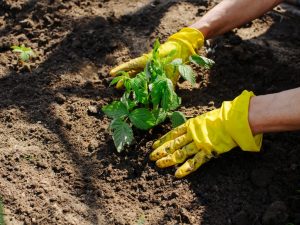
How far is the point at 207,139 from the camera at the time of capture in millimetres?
2338

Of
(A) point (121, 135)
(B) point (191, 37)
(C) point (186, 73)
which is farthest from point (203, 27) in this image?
(A) point (121, 135)

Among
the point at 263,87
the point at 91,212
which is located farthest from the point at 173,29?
the point at 91,212

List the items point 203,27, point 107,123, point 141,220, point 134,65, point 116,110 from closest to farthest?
point 141,220 < point 116,110 < point 107,123 < point 134,65 < point 203,27

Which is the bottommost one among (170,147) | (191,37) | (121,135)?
(170,147)

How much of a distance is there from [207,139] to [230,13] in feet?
3.17

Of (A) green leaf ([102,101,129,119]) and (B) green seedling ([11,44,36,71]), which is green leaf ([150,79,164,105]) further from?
(B) green seedling ([11,44,36,71])

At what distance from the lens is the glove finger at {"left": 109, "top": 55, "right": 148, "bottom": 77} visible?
2.75 metres

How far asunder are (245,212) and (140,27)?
1.61m

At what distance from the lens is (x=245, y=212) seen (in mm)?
2184

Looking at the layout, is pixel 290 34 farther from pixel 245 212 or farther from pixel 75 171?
pixel 75 171

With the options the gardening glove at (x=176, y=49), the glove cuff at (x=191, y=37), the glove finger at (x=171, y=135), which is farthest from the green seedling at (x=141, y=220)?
the glove cuff at (x=191, y=37)

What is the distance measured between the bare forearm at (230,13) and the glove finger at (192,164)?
914mm

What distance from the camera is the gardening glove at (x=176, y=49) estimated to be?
2.75 m

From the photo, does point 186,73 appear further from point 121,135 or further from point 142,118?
point 121,135
